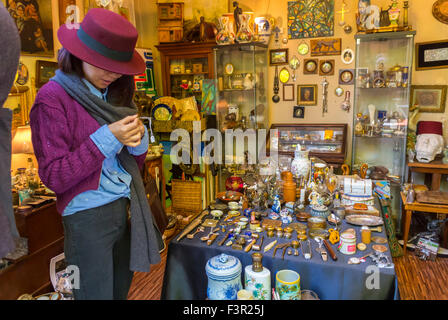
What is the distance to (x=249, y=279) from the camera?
151cm

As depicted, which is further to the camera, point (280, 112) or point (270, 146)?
point (280, 112)

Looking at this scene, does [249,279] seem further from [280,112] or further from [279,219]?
[280,112]

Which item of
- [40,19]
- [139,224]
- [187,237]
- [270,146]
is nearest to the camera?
[139,224]

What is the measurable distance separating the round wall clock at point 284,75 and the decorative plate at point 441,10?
67.3 inches

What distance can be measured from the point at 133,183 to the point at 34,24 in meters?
2.34

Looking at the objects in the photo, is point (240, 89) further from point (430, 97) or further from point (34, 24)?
point (34, 24)

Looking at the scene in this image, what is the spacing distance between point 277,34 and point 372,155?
1.93 metres

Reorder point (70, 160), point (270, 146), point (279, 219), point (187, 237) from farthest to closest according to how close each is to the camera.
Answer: point (270, 146) < point (279, 219) < point (187, 237) < point (70, 160)

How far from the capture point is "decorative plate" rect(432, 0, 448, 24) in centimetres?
365

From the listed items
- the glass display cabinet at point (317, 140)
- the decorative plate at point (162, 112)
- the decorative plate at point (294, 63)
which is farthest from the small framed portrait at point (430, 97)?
the decorative plate at point (162, 112)

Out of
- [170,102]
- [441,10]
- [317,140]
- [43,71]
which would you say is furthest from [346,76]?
[43,71]

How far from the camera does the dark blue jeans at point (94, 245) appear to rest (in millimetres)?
1280
